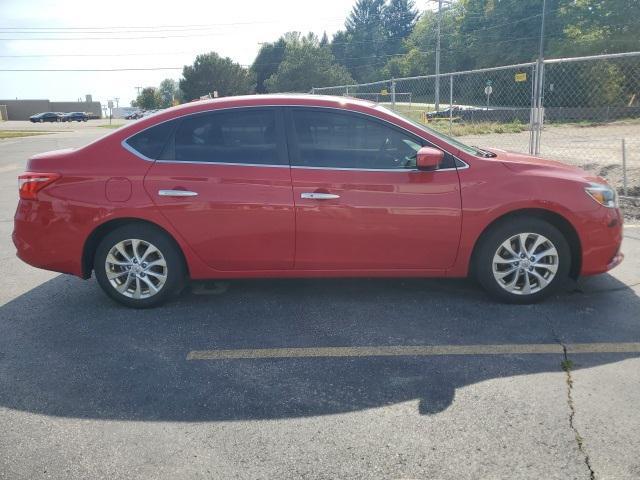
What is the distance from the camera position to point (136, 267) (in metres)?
4.71

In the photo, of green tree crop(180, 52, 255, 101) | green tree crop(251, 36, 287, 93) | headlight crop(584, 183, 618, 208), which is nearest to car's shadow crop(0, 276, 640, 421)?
headlight crop(584, 183, 618, 208)

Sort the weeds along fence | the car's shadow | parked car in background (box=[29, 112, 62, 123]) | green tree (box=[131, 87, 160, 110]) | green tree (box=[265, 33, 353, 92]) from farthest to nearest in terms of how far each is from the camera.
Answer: green tree (box=[131, 87, 160, 110]) < parked car in background (box=[29, 112, 62, 123]) < green tree (box=[265, 33, 353, 92]) < the weeds along fence < the car's shadow

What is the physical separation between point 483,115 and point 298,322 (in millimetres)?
27957

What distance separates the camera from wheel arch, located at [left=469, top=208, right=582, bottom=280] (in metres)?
4.61

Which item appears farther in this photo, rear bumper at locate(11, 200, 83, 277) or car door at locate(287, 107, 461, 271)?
rear bumper at locate(11, 200, 83, 277)

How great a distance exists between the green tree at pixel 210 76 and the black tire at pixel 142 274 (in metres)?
64.3

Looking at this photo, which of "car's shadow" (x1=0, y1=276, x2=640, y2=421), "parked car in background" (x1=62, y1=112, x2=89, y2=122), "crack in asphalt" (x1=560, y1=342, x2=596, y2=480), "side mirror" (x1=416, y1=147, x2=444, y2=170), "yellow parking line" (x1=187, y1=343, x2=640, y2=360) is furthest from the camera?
"parked car in background" (x1=62, y1=112, x2=89, y2=122)

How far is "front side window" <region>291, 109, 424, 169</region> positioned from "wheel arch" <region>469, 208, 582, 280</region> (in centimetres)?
80

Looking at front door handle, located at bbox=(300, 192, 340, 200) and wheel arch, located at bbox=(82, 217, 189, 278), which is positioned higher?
front door handle, located at bbox=(300, 192, 340, 200)

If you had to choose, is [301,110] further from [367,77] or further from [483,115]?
[367,77]

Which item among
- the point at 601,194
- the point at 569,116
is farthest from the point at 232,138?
the point at 569,116

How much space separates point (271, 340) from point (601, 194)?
2.85m

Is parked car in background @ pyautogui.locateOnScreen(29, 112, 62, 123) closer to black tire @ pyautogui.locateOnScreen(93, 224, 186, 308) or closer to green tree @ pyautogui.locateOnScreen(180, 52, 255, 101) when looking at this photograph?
green tree @ pyautogui.locateOnScreen(180, 52, 255, 101)

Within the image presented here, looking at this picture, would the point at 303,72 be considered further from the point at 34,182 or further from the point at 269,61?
the point at 34,182
